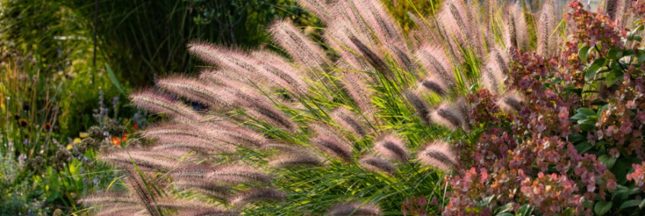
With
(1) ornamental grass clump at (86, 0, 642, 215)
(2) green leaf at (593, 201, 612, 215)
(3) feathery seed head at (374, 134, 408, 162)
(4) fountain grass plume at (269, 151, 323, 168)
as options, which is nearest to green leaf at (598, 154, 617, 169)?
(1) ornamental grass clump at (86, 0, 642, 215)

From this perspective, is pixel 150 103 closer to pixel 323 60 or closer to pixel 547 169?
pixel 323 60

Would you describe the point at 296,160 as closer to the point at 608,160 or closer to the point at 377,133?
the point at 377,133

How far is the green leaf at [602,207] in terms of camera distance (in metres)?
2.50

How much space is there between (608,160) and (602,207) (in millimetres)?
167

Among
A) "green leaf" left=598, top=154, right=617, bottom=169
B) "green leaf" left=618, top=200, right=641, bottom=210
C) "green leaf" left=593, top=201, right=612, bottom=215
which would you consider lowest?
"green leaf" left=593, top=201, right=612, bottom=215

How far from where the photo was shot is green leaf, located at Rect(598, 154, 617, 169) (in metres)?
2.62

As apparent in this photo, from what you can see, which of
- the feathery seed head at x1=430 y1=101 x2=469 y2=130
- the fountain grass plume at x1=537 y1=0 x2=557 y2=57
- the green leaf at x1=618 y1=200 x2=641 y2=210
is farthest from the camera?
the fountain grass plume at x1=537 y1=0 x2=557 y2=57

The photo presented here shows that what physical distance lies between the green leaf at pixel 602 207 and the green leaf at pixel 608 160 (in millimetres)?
119

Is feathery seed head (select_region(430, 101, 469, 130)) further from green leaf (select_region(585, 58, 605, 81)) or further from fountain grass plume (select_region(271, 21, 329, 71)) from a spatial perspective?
fountain grass plume (select_region(271, 21, 329, 71))

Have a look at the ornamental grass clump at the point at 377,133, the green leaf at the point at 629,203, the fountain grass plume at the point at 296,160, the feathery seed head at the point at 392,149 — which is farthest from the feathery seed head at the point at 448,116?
the green leaf at the point at 629,203

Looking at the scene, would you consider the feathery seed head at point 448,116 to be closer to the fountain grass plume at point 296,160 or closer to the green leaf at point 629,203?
the fountain grass plume at point 296,160

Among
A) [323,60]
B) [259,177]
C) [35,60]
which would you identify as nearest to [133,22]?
[35,60]

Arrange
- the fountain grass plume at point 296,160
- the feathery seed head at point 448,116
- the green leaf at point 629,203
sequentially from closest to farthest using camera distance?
the green leaf at point 629,203 < the feathery seed head at point 448,116 < the fountain grass plume at point 296,160

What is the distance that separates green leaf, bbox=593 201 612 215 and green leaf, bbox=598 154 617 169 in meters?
0.12
